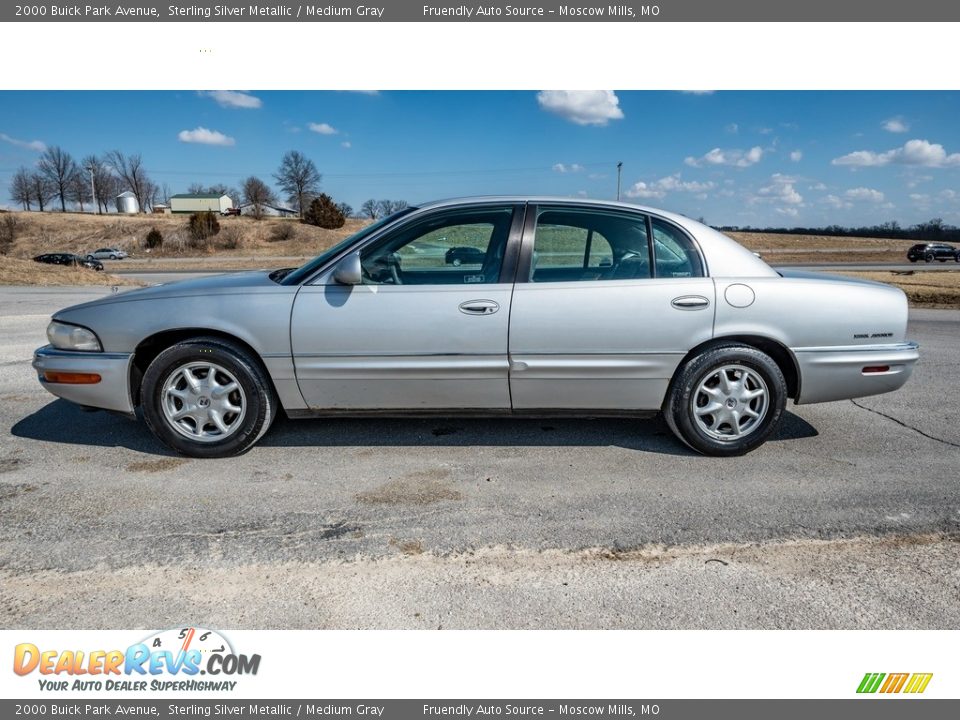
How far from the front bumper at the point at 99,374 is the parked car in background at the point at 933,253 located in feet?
151

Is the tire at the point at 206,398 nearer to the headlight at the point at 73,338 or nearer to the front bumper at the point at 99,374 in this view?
the front bumper at the point at 99,374

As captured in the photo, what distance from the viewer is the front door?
3.46 m

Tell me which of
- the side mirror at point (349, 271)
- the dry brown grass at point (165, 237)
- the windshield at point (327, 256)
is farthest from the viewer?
the dry brown grass at point (165, 237)

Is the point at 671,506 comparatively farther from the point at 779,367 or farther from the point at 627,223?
the point at 627,223

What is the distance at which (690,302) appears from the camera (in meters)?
3.49

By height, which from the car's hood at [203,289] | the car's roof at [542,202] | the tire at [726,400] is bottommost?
the tire at [726,400]

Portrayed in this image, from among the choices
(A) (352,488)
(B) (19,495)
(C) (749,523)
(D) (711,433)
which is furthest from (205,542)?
(D) (711,433)

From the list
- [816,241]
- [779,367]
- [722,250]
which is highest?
[816,241]

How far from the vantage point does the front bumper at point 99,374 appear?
3547mm

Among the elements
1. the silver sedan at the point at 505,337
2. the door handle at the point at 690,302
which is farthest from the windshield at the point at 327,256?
the door handle at the point at 690,302

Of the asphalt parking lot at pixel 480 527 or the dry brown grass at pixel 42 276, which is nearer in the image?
the asphalt parking lot at pixel 480 527

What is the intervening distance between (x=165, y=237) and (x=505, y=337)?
202 ft

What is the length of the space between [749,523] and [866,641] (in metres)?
0.79

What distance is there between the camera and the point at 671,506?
3023 mm
